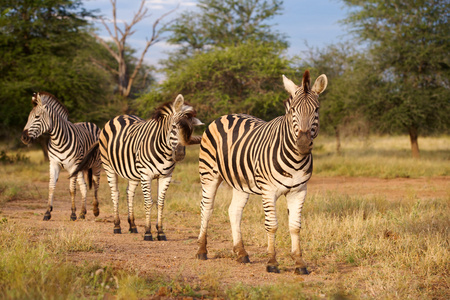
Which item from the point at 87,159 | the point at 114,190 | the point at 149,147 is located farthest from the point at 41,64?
the point at 149,147

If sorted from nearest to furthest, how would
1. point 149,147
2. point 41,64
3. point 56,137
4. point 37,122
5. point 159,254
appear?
point 159,254 < point 149,147 < point 37,122 < point 56,137 < point 41,64

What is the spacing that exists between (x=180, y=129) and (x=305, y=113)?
2772 mm

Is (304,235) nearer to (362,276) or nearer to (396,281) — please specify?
(362,276)

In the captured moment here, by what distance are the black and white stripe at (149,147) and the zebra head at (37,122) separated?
151cm

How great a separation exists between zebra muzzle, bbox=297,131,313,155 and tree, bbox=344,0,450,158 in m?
16.8

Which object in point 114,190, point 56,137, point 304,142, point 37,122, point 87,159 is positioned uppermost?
point 37,122

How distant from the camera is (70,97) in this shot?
2230cm

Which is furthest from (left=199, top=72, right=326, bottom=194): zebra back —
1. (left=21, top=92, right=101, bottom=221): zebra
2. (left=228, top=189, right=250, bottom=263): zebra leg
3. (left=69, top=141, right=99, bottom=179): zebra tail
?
(left=21, top=92, right=101, bottom=221): zebra

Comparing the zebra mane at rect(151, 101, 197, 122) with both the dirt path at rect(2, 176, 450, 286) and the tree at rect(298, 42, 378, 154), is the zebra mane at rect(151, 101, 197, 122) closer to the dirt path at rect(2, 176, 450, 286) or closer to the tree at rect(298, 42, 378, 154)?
the dirt path at rect(2, 176, 450, 286)

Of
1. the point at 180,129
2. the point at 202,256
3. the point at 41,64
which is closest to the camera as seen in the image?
the point at 202,256

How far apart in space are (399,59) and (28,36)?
1818 cm

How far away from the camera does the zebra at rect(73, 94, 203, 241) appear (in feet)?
24.3

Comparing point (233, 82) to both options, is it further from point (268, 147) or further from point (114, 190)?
point (268, 147)

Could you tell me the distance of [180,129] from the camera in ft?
24.0
